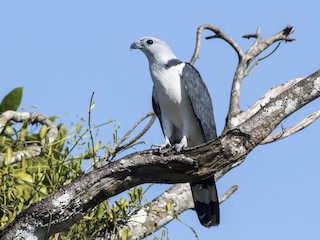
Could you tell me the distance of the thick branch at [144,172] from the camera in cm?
427

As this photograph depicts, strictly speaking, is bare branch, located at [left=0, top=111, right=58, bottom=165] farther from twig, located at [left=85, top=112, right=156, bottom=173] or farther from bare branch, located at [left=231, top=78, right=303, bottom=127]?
bare branch, located at [left=231, top=78, right=303, bottom=127]

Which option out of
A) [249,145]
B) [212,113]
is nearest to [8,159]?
[249,145]

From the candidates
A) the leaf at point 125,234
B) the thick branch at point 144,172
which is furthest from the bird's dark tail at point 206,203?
the thick branch at point 144,172

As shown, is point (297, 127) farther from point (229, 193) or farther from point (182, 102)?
point (182, 102)

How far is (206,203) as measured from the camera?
599 centimetres

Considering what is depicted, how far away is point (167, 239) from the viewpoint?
502 cm

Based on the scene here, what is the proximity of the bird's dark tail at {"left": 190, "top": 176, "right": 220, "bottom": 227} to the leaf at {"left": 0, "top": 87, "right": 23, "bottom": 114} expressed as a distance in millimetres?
1767

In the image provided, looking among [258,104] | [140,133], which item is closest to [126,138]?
[140,133]

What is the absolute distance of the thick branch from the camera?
4266mm

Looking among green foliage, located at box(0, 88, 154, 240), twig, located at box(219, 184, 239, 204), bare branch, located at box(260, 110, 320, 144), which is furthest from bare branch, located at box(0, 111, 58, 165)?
bare branch, located at box(260, 110, 320, 144)

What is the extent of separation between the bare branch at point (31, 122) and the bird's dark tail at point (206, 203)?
1.22 metres

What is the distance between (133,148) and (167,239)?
652mm

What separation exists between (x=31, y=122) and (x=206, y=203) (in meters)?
1.51

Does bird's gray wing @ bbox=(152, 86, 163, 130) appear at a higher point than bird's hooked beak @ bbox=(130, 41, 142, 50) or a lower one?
lower
